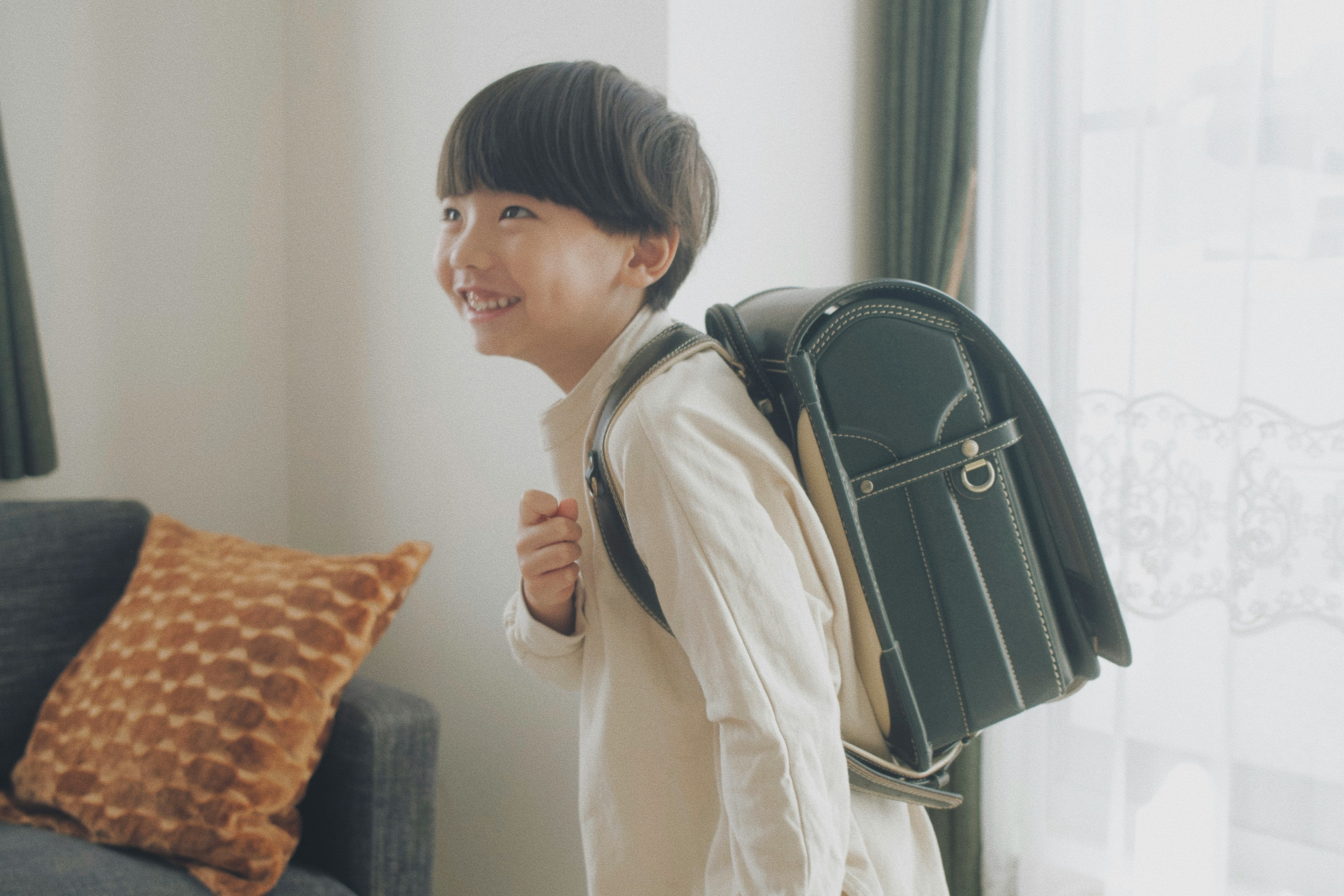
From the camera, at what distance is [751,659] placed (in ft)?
1.83

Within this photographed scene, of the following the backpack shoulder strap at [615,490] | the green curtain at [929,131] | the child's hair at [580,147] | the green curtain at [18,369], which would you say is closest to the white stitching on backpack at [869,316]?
the backpack shoulder strap at [615,490]

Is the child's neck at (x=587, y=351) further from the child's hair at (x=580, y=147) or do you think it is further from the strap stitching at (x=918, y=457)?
the strap stitching at (x=918, y=457)

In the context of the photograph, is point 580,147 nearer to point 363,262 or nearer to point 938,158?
point 938,158

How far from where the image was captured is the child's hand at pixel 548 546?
0.72 metres

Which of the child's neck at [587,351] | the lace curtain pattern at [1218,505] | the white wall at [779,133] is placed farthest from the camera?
the white wall at [779,133]

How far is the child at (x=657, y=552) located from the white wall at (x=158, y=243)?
1431 mm

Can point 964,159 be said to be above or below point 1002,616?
above

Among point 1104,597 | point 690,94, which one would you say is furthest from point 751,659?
point 690,94

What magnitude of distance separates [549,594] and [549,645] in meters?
0.07

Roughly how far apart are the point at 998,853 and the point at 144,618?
1.45 m


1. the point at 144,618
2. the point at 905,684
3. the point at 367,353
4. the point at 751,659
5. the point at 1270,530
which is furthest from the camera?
the point at 367,353

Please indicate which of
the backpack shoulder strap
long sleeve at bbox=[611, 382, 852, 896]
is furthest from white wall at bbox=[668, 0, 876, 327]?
long sleeve at bbox=[611, 382, 852, 896]

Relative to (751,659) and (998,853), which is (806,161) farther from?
(998,853)

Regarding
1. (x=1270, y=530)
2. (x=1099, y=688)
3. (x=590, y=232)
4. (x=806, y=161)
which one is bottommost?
(x=1099, y=688)
